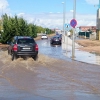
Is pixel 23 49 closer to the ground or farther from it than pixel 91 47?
farther from it

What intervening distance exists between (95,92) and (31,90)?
199 centimetres

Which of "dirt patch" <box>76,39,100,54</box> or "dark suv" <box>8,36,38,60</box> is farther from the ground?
"dark suv" <box>8,36,38,60</box>

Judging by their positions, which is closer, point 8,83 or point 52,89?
point 52,89

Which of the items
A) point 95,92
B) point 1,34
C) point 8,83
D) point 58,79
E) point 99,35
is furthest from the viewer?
point 99,35

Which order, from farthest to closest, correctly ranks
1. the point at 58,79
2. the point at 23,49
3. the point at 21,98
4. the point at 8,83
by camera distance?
1. the point at 23,49
2. the point at 58,79
3. the point at 8,83
4. the point at 21,98

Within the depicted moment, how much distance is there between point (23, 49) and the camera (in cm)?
2122

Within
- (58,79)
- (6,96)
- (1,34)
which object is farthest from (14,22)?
(6,96)

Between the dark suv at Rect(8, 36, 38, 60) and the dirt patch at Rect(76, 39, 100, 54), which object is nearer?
the dark suv at Rect(8, 36, 38, 60)

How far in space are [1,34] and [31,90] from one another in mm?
43505

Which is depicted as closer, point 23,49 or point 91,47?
point 23,49

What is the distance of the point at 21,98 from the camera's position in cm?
840

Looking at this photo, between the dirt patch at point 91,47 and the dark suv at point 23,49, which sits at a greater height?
the dark suv at point 23,49

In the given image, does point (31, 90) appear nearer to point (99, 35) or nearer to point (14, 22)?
point (14, 22)

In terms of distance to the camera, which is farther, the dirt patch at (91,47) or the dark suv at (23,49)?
the dirt patch at (91,47)
